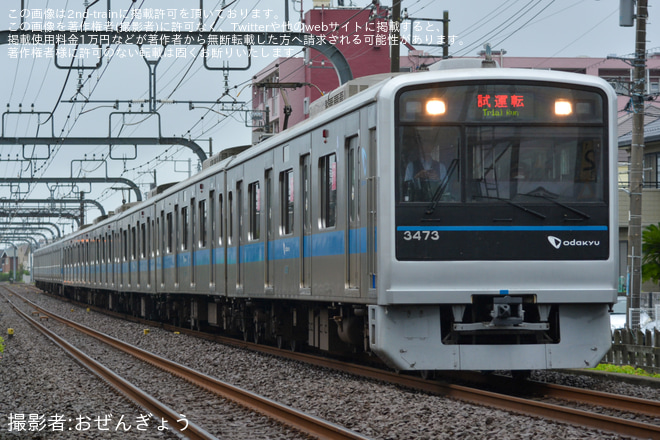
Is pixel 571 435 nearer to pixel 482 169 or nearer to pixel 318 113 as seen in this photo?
pixel 482 169

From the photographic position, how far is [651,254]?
1805cm

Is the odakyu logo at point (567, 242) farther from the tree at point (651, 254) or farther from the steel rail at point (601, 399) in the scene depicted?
the tree at point (651, 254)

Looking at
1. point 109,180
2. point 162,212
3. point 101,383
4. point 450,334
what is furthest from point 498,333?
point 109,180

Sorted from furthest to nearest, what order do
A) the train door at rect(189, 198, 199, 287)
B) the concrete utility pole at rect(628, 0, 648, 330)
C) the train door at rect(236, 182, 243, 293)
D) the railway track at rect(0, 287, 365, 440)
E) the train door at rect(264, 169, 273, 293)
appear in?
the train door at rect(189, 198, 199, 287) → the concrete utility pole at rect(628, 0, 648, 330) → the train door at rect(236, 182, 243, 293) → the train door at rect(264, 169, 273, 293) → the railway track at rect(0, 287, 365, 440)

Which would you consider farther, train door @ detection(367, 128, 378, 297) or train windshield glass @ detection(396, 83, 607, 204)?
train door @ detection(367, 128, 378, 297)

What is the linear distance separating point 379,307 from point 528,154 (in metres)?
1.95

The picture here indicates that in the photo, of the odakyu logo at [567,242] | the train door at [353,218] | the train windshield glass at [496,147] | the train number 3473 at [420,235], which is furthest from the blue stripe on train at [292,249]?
the odakyu logo at [567,242]

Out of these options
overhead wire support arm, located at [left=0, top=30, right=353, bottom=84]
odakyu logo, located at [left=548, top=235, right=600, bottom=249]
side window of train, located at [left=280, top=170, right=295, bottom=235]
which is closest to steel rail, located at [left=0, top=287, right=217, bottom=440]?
A: side window of train, located at [left=280, top=170, right=295, bottom=235]

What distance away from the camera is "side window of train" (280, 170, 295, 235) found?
12.8 metres

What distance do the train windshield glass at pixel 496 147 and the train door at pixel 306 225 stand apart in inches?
106

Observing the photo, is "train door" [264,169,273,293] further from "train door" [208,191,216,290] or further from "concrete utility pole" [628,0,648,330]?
"concrete utility pole" [628,0,648,330]

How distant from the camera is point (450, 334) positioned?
9.38m

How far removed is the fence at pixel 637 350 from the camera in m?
11.7

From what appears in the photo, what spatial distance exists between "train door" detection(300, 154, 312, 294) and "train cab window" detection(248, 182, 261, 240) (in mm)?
2296
